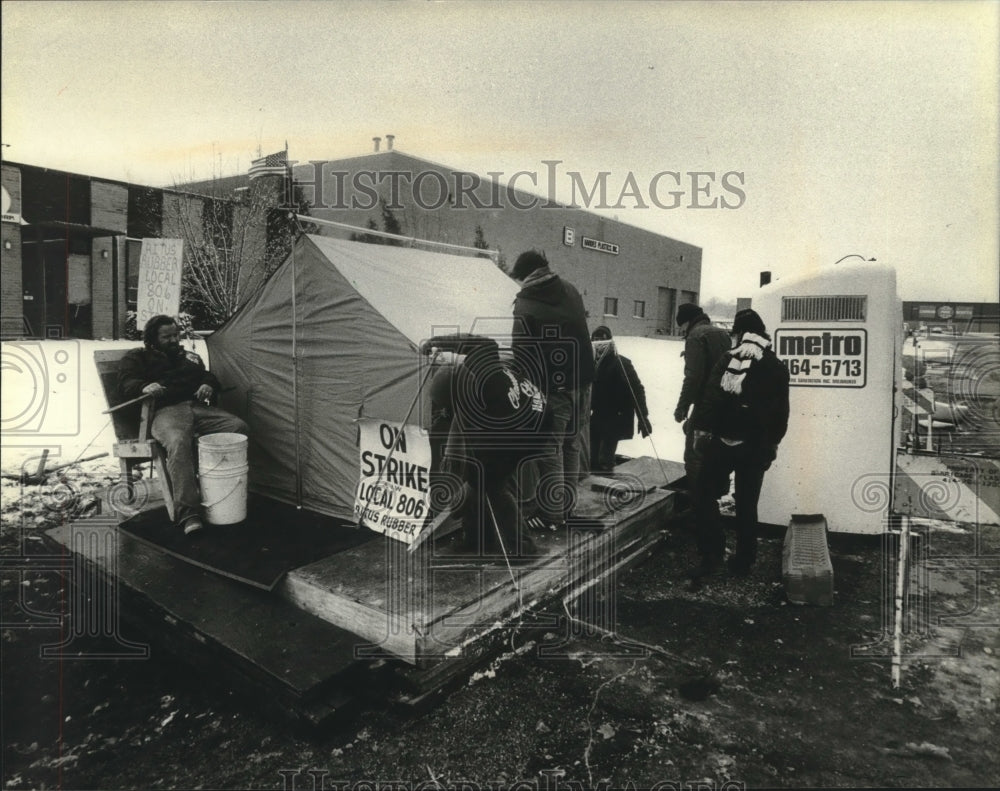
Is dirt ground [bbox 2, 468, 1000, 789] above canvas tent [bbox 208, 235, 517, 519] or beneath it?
beneath

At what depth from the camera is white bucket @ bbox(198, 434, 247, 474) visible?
16.1 feet

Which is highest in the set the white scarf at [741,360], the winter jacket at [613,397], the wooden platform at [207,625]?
the white scarf at [741,360]

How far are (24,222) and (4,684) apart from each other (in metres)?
17.4

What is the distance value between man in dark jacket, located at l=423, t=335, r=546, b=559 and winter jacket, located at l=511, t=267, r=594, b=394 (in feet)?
0.75

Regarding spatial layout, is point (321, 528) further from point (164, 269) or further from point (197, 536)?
point (164, 269)

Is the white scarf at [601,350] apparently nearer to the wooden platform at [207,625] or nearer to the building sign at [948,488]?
the building sign at [948,488]

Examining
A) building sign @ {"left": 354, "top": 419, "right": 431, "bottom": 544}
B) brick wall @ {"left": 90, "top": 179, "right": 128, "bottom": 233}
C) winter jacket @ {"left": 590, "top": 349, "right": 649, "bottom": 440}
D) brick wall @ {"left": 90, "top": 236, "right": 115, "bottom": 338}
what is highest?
brick wall @ {"left": 90, "top": 179, "right": 128, "bottom": 233}

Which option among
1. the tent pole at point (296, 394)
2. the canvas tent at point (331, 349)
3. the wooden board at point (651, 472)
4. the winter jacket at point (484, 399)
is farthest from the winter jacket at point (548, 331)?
the wooden board at point (651, 472)

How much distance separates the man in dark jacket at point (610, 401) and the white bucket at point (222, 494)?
365cm

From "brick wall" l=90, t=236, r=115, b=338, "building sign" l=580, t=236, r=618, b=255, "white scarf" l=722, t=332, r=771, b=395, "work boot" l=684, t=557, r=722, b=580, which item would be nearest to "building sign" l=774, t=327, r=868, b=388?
"white scarf" l=722, t=332, r=771, b=395

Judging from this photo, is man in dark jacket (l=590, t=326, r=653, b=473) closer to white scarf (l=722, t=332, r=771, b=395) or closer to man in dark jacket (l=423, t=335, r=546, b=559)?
white scarf (l=722, t=332, r=771, b=395)

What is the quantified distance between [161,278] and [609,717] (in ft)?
18.1

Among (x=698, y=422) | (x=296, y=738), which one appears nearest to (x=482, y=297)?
(x=698, y=422)

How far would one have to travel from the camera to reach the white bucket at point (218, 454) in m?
4.92
